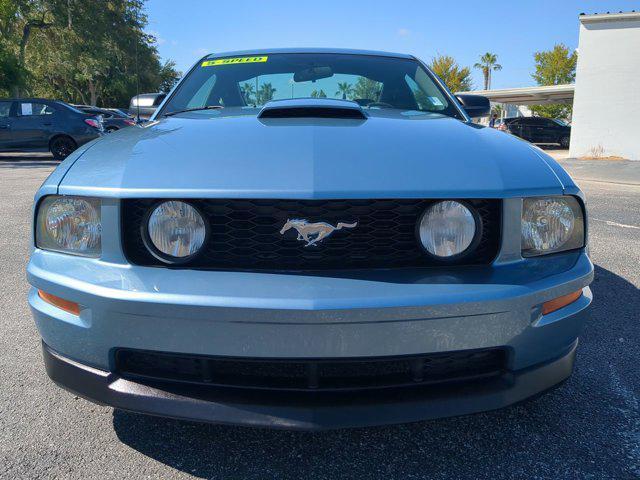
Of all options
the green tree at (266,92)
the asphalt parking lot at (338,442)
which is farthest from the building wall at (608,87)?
the green tree at (266,92)

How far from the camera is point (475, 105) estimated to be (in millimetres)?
3088

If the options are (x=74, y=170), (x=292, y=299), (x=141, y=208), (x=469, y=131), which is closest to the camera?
(x=292, y=299)

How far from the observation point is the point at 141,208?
1.62 meters

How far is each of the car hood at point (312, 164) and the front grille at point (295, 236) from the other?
63 millimetres

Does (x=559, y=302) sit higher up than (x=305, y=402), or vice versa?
(x=559, y=302)

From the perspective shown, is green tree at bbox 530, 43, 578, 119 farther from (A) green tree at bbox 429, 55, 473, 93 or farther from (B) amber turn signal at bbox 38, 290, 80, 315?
(B) amber turn signal at bbox 38, 290, 80, 315

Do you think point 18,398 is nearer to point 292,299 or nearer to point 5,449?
point 5,449

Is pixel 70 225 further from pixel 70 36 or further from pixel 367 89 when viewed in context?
pixel 70 36

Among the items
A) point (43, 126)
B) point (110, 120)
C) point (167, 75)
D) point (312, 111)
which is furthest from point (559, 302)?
point (167, 75)

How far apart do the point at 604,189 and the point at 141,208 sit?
10078 millimetres

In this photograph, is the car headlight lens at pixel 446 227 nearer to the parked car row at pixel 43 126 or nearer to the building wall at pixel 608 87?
the parked car row at pixel 43 126

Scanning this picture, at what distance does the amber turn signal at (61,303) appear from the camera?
158 cm

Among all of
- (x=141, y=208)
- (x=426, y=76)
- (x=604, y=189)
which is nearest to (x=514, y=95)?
(x=604, y=189)

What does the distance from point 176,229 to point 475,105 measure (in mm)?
2123
